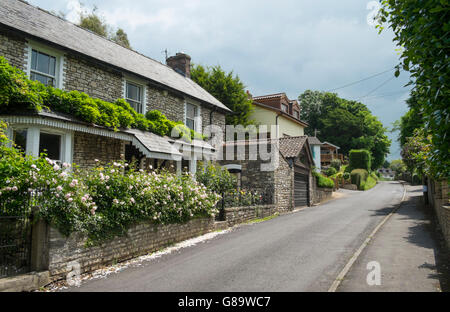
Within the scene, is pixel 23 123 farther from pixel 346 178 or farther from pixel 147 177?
pixel 346 178

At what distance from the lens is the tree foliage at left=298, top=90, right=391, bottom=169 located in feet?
210

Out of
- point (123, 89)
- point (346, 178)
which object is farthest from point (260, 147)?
point (346, 178)

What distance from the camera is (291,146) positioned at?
73.7 feet

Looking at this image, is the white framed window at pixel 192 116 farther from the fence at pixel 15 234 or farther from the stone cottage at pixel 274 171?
the fence at pixel 15 234

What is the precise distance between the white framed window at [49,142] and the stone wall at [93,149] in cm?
44

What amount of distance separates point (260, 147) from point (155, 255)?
37.7 ft

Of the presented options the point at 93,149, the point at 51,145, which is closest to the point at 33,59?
the point at 51,145

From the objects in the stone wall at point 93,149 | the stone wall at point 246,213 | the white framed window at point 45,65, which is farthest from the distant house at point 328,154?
the white framed window at point 45,65

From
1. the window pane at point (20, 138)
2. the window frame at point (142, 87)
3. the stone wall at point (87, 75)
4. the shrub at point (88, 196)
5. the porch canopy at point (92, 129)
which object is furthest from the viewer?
the window frame at point (142, 87)

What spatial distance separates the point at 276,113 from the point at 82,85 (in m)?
21.4

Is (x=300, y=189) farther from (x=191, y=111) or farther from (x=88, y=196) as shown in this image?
(x=88, y=196)

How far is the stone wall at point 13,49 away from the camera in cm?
1088
